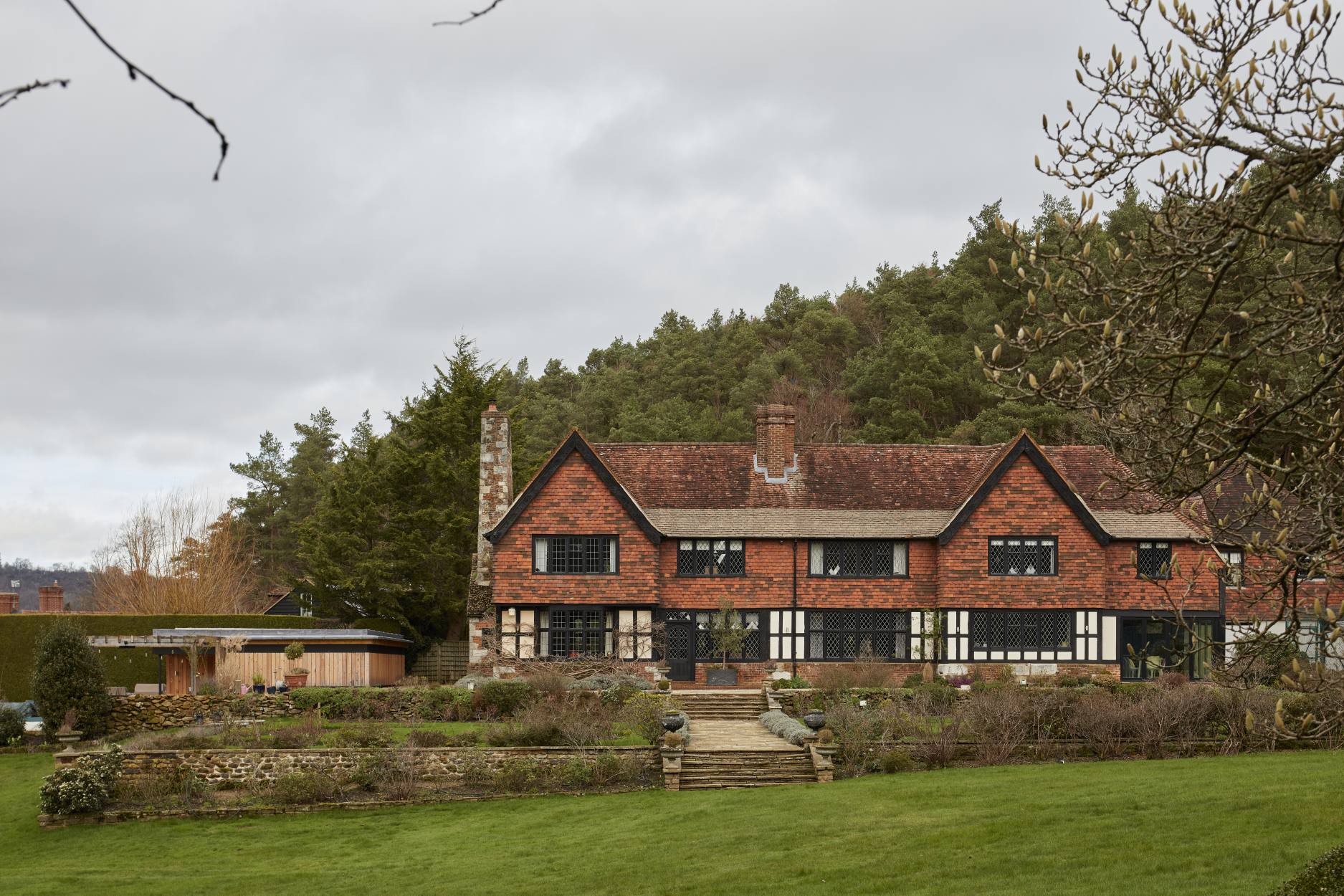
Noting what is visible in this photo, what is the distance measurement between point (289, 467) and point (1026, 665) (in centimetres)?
5224

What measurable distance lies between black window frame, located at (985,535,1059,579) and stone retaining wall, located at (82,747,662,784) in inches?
586

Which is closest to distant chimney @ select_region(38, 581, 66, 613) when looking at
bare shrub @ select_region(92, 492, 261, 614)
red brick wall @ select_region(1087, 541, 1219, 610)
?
bare shrub @ select_region(92, 492, 261, 614)

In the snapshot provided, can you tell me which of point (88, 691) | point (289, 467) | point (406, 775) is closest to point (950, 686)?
point (406, 775)

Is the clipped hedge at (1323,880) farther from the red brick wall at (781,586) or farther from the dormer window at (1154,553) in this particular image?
the dormer window at (1154,553)

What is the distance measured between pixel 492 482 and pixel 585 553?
447 centimetres

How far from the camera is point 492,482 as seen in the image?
39562mm

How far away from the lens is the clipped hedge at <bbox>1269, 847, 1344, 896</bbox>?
1090 cm

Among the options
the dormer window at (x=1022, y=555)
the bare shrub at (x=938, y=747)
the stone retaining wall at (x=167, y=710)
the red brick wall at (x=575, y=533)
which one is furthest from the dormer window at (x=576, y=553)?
the bare shrub at (x=938, y=747)

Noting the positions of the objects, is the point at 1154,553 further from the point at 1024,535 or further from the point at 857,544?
the point at 857,544

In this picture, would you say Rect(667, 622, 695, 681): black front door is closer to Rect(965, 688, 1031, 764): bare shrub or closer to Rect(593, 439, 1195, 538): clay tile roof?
Rect(593, 439, 1195, 538): clay tile roof

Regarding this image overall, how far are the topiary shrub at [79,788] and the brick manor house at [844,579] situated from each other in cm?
1235

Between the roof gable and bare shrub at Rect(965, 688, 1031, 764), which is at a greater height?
the roof gable

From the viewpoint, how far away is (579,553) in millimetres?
36812

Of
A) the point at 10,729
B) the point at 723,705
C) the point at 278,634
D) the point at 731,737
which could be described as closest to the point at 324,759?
the point at 731,737
